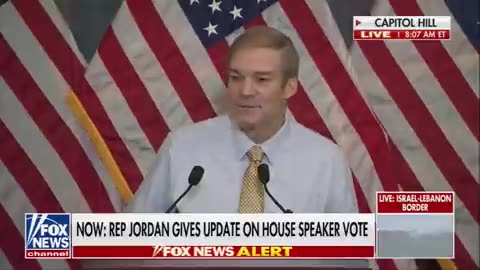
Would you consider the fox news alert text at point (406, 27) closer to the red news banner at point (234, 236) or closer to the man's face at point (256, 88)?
the man's face at point (256, 88)

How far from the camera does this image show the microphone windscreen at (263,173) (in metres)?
2.19

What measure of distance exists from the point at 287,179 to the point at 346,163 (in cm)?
14

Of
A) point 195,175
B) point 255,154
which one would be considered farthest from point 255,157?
point 195,175

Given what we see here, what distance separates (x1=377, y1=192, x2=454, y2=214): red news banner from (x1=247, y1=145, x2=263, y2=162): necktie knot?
0.90ft

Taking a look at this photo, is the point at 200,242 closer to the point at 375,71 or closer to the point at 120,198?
the point at 120,198

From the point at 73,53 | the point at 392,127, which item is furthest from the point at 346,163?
the point at 73,53

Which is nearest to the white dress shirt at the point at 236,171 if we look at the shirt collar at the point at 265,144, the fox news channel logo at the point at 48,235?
the shirt collar at the point at 265,144

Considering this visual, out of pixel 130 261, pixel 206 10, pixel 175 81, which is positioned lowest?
pixel 130 261

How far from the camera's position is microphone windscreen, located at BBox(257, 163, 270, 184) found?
7.17 ft

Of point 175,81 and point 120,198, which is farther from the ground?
point 175,81

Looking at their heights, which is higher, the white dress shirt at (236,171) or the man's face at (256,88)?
the man's face at (256,88)

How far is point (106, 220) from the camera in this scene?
2.20m

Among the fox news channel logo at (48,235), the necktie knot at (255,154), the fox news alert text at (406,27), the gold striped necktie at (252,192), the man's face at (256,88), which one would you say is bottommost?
the fox news channel logo at (48,235)

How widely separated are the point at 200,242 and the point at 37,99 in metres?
0.49
